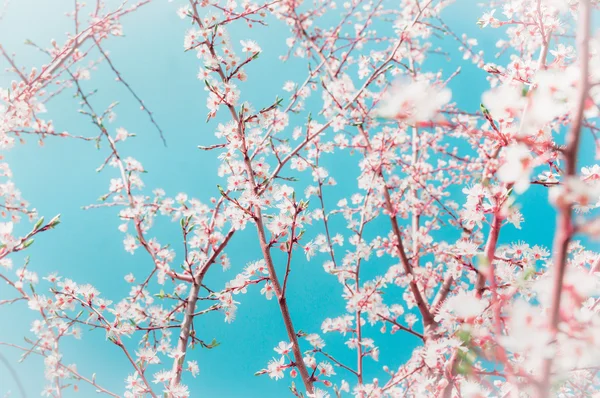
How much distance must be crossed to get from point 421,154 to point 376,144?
4.73 feet

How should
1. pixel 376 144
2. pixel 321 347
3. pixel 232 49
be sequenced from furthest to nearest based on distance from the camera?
pixel 376 144 < pixel 321 347 < pixel 232 49

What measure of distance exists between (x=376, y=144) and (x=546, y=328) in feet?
14.5

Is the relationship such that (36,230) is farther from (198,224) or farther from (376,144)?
(376,144)

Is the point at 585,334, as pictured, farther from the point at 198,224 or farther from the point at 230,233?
the point at 198,224

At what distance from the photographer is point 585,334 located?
611mm

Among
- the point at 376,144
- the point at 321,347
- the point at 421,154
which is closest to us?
the point at 321,347

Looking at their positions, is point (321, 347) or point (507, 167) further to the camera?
point (321, 347)

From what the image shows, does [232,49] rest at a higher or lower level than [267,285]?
higher

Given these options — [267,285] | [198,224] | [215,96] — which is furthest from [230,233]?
[215,96]

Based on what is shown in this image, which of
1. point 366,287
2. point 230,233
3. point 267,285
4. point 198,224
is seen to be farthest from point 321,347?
point 198,224

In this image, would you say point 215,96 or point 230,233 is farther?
point 230,233

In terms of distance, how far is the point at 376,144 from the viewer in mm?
4867

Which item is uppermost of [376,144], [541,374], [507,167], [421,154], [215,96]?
[421,154]

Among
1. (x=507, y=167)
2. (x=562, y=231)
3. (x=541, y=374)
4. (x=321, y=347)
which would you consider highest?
(x=321, y=347)
